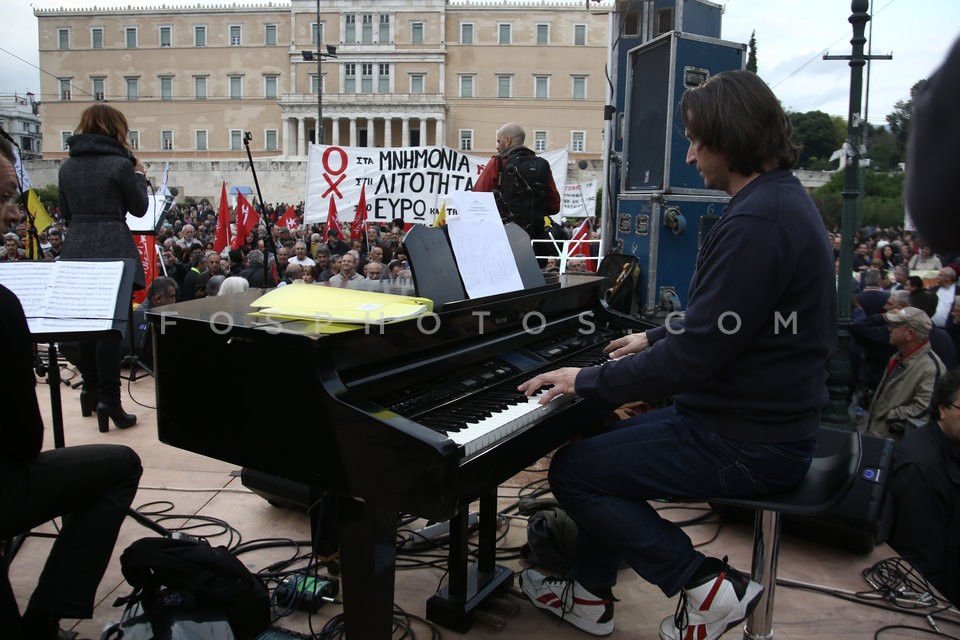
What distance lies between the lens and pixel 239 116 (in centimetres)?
6431

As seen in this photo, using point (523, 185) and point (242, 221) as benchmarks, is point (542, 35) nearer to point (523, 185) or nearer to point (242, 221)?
point (242, 221)

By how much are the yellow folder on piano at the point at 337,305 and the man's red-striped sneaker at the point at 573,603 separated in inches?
55.0

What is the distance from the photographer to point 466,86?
6328cm

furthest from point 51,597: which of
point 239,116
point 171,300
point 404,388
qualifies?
point 239,116

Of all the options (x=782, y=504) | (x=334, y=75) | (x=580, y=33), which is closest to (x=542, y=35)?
(x=580, y=33)

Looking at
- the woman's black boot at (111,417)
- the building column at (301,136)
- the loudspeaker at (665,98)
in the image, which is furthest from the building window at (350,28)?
the woman's black boot at (111,417)

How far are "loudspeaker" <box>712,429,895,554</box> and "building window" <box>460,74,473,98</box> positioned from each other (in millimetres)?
63160

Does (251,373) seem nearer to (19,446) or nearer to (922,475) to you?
(19,446)

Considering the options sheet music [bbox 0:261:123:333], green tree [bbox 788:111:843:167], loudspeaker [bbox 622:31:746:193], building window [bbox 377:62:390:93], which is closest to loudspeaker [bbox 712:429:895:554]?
sheet music [bbox 0:261:123:333]

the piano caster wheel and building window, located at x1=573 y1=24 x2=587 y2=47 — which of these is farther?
building window, located at x1=573 y1=24 x2=587 y2=47

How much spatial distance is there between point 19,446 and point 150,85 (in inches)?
2870

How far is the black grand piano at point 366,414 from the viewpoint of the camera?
203cm

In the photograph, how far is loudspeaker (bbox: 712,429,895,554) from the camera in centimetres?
351

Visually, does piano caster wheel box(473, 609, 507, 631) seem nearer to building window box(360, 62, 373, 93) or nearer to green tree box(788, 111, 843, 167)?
green tree box(788, 111, 843, 167)
